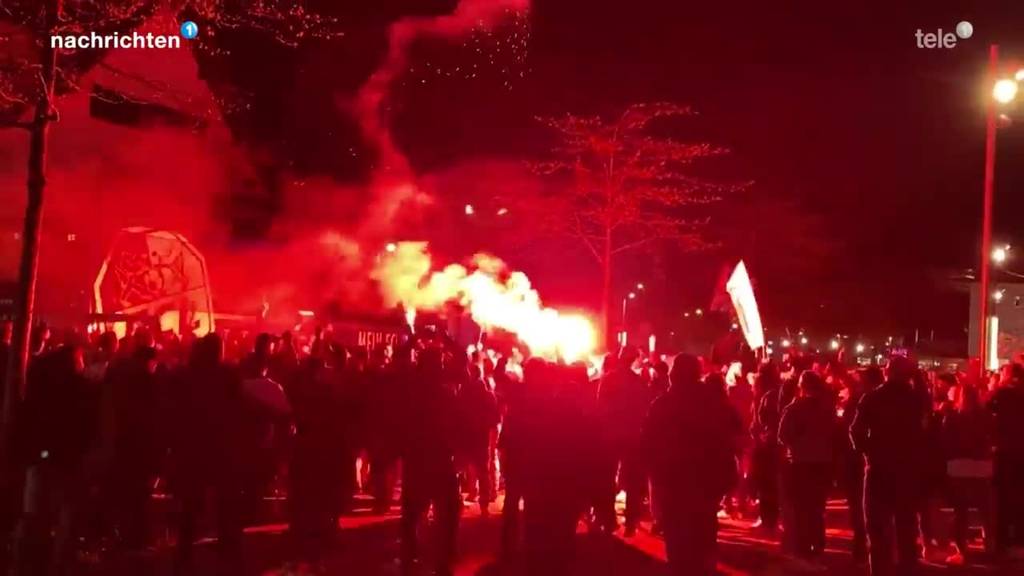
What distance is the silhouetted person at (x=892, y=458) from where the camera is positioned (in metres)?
8.95

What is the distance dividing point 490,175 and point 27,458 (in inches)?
908

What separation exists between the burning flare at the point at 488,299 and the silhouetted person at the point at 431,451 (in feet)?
27.3

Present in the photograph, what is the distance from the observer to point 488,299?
74.2ft

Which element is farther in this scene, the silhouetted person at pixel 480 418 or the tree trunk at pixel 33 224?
the silhouetted person at pixel 480 418

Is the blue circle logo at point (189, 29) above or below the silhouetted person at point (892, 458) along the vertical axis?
above

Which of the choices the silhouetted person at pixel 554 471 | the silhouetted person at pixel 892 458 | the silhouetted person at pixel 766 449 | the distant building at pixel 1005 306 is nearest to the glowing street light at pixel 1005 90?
the silhouetted person at pixel 766 449

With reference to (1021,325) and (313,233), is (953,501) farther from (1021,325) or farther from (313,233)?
(1021,325)

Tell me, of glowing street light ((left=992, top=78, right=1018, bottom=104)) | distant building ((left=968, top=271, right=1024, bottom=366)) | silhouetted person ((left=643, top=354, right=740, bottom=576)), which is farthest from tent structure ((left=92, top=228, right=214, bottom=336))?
distant building ((left=968, top=271, right=1024, bottom=366))

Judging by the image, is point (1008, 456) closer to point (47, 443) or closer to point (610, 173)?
point (47, 443)

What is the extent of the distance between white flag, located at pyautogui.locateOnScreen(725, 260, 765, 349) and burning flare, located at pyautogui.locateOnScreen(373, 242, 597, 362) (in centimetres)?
284

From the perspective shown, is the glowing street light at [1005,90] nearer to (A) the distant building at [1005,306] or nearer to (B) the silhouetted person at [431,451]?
(B) the silhouetted person at [431,451]

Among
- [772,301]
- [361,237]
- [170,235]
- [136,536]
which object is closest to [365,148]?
[361,237]

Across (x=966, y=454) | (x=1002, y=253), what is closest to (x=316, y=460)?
(x=966, y=454)

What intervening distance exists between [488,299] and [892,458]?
46.5ft
